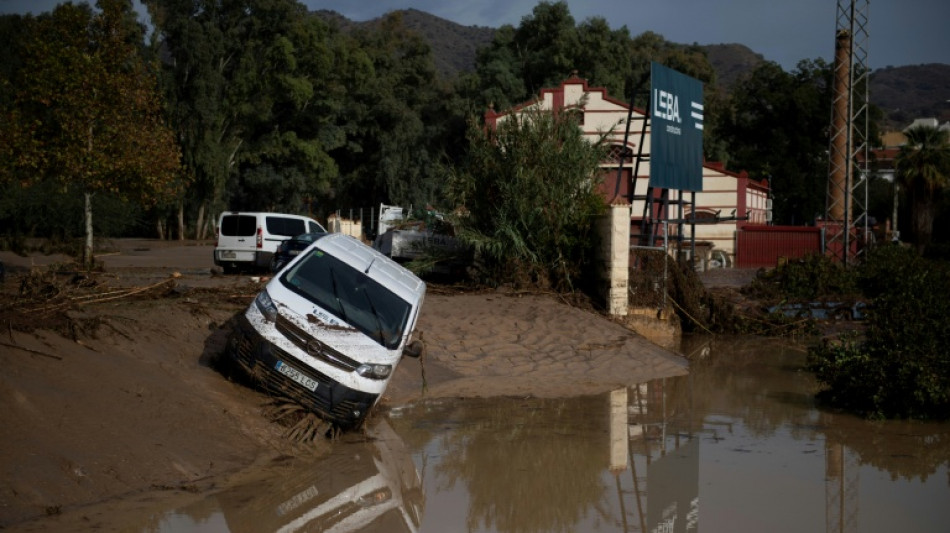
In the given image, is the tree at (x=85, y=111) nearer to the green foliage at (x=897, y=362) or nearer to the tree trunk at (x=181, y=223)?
the green foliage at (x=897, y=362)

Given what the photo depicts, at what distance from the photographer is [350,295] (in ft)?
38.7

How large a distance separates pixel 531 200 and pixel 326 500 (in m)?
13.8

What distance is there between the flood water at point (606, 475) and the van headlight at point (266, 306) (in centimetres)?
161

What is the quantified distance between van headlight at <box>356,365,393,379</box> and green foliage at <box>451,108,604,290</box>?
437 inches

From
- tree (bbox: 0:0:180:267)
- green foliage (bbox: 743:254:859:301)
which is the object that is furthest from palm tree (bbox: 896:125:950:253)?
tree (bbox: 0:0:180:267)

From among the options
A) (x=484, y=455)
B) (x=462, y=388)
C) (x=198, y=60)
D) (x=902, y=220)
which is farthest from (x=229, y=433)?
(x=902, y=220)

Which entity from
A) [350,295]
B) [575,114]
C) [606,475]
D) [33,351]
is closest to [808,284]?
[575,114]

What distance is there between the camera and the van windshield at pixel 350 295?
11.4 metres

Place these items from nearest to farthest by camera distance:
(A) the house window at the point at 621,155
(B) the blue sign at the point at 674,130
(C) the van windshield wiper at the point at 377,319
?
(C) the van windshield wiper at the point at 377,319 → (A) the house window at the point at 621,155 → (B) the blue sign at the point at 674,130

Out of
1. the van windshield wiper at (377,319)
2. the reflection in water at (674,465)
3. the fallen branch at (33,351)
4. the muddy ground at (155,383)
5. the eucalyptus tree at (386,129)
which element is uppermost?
the eucalyptus tree at (386,129)

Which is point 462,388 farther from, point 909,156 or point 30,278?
point 909,156

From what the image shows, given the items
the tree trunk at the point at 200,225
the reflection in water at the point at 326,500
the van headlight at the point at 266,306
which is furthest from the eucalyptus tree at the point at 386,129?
the reflection in water at the point at 326,500

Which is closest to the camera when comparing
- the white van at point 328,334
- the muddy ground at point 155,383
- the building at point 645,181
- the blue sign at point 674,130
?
the muddy ground at point 155,383

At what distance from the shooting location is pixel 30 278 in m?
13.9
